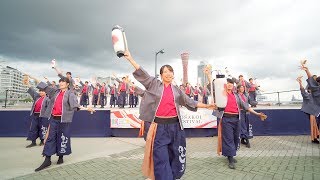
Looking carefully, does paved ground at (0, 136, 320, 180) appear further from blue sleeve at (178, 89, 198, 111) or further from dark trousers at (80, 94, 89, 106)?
dark trousers at (80, 94, 89, 106)

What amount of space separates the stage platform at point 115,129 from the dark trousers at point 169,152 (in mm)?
6405

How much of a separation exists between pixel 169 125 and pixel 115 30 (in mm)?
1587

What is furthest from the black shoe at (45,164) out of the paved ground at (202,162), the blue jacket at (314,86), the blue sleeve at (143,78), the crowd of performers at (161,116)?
the blue jacket at (314,86)

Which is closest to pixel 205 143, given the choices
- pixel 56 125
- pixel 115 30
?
pixel 56 125

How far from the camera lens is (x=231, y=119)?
570cm

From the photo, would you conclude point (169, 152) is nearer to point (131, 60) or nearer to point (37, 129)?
point (131, 60)

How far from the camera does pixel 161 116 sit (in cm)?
347

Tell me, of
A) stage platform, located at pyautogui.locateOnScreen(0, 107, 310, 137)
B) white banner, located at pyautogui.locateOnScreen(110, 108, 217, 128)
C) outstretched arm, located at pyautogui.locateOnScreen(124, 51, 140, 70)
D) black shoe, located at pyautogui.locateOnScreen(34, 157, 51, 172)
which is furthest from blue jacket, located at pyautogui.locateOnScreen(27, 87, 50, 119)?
outstretched arm, located at pyautogui.locateOnScreen(124, 51, 140, 70)

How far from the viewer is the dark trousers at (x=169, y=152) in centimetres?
321

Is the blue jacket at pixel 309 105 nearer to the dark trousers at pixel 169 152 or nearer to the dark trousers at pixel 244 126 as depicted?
the dark trousers at pixel 244 126

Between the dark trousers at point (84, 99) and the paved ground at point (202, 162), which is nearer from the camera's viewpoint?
the paved ground at point (202, 162)

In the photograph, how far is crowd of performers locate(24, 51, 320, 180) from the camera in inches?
133

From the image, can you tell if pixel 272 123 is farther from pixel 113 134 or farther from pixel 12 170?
pixel 12 170

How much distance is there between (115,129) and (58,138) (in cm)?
416
